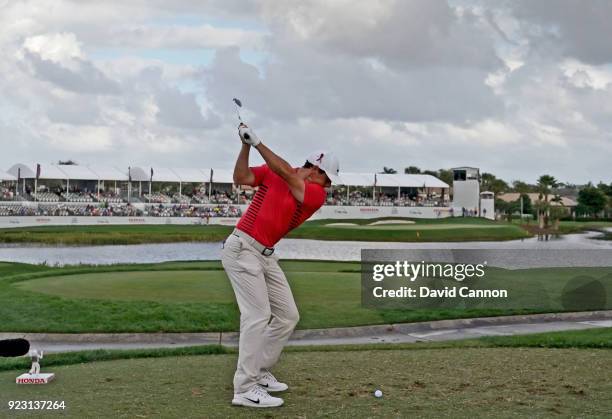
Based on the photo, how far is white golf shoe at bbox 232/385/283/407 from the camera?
337 inches

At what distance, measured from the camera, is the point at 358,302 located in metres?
20.9

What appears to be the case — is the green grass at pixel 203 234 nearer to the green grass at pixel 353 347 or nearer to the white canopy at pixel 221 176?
the white canopy at pixel 221 176

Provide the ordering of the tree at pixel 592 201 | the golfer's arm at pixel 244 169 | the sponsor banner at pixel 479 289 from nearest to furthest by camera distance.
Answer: the golfer's arm at pixel 244 169 < the sponsor banner at pixel 479 289 < the tree at pixel 592 201

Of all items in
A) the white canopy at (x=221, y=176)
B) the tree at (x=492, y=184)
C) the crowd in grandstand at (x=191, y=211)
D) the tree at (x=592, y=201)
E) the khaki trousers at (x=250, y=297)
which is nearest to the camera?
the khaki trousers at (x=250, y=297)

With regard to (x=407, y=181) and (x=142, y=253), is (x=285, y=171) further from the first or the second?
(x=407, y=181)

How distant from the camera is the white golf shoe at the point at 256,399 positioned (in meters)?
8.56

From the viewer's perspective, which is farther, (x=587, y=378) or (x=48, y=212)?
(x=48, y=212)

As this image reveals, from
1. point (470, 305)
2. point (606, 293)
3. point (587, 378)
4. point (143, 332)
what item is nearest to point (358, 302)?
point (470, 305)

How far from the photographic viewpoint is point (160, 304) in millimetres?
19391

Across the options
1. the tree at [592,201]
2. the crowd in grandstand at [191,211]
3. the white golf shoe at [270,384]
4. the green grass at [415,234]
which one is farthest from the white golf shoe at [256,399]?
the tree at [592,201]

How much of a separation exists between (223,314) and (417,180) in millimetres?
113882

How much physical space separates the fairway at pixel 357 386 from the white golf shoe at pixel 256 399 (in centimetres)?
10

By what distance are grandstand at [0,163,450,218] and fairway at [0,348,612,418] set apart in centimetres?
8116

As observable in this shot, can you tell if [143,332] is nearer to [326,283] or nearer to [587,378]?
[326,283]
